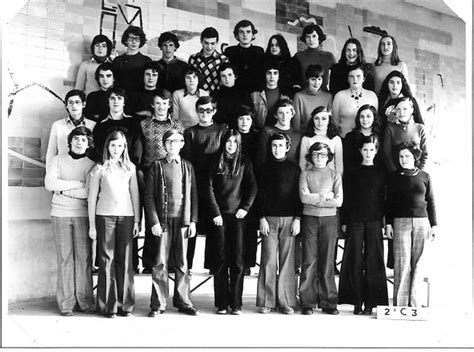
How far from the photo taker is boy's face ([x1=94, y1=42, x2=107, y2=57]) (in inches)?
181

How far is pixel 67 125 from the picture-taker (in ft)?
14.2

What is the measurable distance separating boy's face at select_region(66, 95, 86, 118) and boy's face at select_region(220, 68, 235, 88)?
41.3 inches

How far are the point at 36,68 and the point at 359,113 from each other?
2.45 m

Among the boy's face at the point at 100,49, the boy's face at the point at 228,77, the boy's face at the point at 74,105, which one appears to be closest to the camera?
the boy's face at the point at 74,105

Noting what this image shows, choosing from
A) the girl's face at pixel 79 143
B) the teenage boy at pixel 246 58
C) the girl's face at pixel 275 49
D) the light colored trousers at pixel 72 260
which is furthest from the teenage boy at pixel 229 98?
the light colored trousers at pixel 72 260

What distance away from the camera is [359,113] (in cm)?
434

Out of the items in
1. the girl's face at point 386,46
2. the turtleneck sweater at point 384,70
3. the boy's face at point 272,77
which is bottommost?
the boy's face at point 272,77

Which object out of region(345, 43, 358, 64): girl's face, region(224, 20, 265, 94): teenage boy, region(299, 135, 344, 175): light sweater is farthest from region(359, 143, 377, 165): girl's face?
region(224, 20, 265, 94): teenage boy

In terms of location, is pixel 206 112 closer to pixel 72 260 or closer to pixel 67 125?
pixel 67 125

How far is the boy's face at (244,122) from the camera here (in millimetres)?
4258

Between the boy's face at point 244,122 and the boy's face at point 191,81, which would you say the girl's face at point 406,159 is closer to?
the boy's face at point 244,122

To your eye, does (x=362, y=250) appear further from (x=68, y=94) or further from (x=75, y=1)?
(x=75, y=1)

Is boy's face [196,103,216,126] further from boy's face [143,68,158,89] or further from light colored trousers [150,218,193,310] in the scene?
light colored trousers [150,218,193,310]

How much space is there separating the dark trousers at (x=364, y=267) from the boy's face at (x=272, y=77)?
1.20 metres
